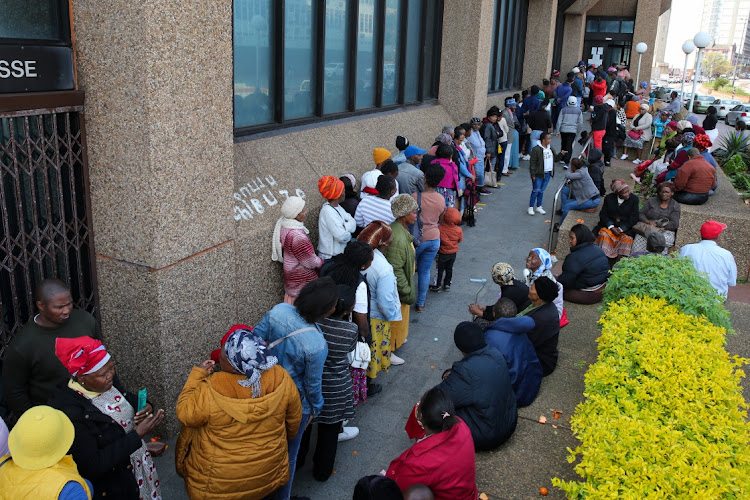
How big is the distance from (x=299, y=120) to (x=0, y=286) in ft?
16.2

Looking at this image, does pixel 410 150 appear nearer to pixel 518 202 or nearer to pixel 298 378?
pixel 518 202

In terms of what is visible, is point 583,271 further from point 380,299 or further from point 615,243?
point 380,299

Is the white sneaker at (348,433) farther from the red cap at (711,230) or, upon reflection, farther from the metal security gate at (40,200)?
the red cap at (711,230)

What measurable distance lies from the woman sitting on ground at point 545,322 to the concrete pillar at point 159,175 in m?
2.78

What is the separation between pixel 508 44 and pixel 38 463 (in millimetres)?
19913

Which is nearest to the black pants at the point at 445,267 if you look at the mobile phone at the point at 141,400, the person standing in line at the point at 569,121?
the mobile phone at the point at 141,400

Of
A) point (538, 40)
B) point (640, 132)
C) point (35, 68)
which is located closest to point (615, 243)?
point (35, 68)

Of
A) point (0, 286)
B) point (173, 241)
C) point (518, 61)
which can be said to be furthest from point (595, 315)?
point (518, 61)

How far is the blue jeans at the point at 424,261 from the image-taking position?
8.11 m

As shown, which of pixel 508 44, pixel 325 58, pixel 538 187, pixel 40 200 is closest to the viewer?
pixel 40 200

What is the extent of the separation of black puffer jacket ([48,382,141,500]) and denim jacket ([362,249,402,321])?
282 cm

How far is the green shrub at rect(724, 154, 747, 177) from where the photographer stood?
14242mm

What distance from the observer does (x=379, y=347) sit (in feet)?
20.6

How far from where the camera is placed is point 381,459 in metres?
5.35
